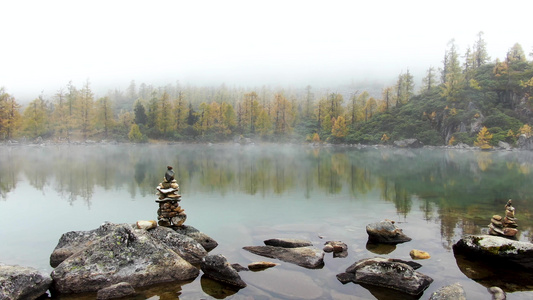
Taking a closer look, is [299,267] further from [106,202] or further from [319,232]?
[106,202]

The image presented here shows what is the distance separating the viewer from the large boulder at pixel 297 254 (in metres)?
11.7

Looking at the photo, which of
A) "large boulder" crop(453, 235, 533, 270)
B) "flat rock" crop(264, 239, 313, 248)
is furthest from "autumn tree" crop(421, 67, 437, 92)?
"flat rock" crop(264, 239, 313, 248)

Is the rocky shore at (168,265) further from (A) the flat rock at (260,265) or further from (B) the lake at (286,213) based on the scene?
(B) the lake at (286,213)

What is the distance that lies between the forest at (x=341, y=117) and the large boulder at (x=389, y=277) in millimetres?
102012

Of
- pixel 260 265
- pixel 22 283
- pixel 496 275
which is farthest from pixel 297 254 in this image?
pixel 22 283

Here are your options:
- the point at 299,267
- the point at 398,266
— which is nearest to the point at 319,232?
the point at 299,267

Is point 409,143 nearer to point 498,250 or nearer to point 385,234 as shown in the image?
point 385,234

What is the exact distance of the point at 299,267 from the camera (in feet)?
37.8

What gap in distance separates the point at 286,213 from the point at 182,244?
8748 millimetres

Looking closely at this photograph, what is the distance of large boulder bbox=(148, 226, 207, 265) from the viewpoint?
12227mm

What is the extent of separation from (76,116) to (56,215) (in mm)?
109319

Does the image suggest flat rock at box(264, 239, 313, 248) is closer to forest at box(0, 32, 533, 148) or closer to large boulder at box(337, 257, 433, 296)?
large boulder at box(337, 257, 433, 296)

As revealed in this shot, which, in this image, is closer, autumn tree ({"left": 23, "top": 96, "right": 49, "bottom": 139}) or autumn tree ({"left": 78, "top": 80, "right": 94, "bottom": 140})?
autumn tree ({"left": 23, "top": 96, "right": 49, "bottom": 139})

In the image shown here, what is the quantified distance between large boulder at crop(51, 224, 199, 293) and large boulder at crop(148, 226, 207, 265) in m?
1.00
